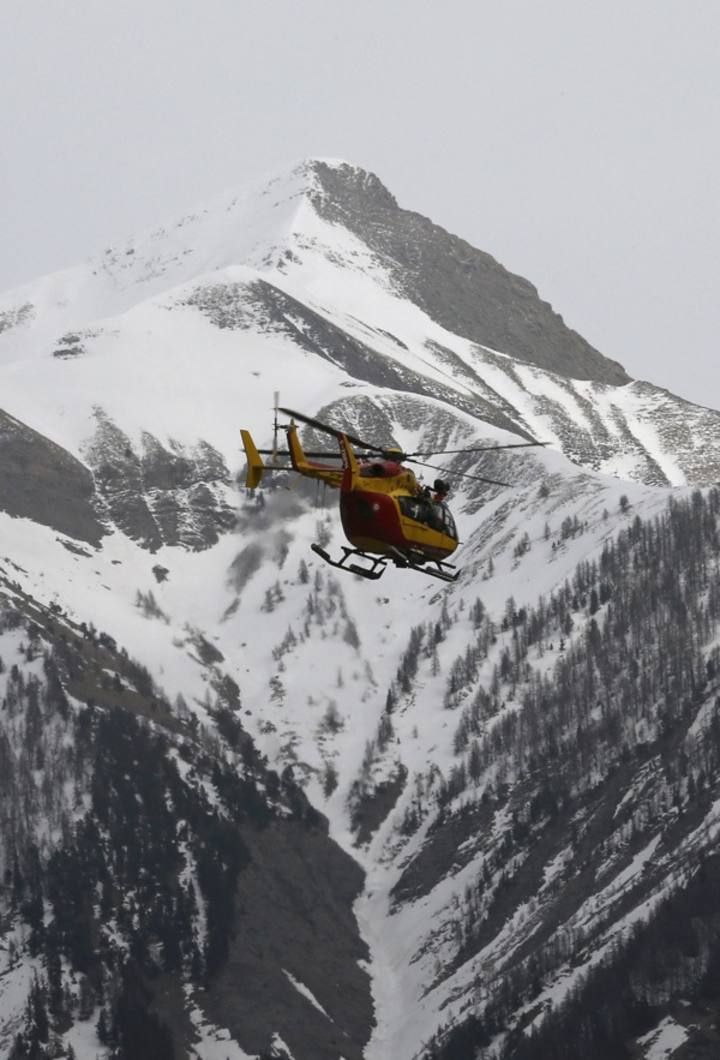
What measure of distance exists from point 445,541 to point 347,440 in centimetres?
788

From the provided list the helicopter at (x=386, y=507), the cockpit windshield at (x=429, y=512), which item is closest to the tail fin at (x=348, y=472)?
the helicopter at (x=386, y=507)

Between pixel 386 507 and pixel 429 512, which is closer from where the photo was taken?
pixel 386 507

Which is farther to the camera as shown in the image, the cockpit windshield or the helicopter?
the cockpit windshield

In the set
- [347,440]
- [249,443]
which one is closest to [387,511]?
[347,440]

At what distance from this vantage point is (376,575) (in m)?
105

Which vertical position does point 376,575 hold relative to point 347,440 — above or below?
below

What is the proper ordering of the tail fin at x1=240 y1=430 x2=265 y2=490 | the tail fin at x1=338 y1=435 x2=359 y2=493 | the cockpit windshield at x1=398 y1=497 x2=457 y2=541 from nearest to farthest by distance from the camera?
the tail fin at x1=338 y1=435 x2=359 y2=493
the cockpit windshield at x1=398 y1=497 x2=457 y2=541
the tail fin at x1=240 y1=430 x2=265 y2=490

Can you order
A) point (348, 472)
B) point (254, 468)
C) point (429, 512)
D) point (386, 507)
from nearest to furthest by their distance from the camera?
point (386, 507)
point (348, 472)
point (429, 512)
point (254, 468)

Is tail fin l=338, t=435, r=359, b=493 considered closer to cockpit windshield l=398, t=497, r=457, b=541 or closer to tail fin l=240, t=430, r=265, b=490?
cockpit windshield l=398, t=497, r=457, b=541

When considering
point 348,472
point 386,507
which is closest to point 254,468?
point 348,472

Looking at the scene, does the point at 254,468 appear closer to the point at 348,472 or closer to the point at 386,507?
the point at 348,472

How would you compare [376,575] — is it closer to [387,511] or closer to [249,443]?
[387,511]

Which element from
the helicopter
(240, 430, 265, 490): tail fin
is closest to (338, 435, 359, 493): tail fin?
the helicopter

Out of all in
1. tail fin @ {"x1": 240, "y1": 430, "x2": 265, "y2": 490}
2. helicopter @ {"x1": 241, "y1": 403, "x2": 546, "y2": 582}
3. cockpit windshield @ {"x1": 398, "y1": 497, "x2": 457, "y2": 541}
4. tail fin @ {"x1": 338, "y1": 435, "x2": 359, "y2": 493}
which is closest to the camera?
helicopter @ {"x1": 241, "y1": 403, "x2": 546, "y2": 582}
